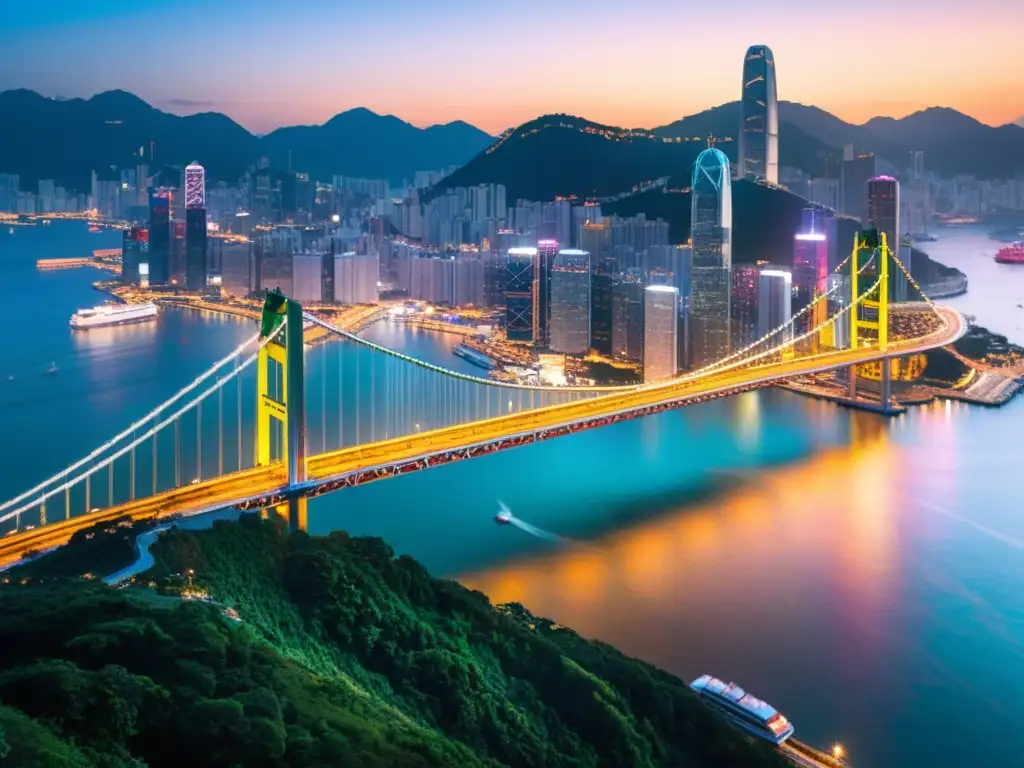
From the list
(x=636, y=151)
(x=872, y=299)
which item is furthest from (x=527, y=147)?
(x=872, y=299)

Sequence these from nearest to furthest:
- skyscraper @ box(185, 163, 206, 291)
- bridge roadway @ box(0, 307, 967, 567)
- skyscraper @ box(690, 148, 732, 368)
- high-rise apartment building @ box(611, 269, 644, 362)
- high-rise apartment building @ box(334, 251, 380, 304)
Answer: bridge roadway @ box(0, 307, 967, 567) → skyscraper @ box(690, 148, 732, 368) → high-rise apartment building @ box(611, 269, 644, 362) → high-rise apartment building @ box(334, 251, 380, 304) → skyscraper @ box(185, 163, 206, 291)

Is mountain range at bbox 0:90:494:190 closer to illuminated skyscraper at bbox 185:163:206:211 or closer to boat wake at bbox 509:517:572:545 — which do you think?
illuminated skyscraper at bbox 185:163:206:211

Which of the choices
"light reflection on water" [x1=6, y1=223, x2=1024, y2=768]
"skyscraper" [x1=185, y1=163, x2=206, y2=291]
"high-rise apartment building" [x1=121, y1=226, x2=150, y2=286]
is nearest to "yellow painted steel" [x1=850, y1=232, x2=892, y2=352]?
"light reflection on water" [x1=6, y1=223, x2=1024, y2=768]

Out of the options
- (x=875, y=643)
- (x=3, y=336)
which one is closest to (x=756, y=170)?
(x=3, y=336)

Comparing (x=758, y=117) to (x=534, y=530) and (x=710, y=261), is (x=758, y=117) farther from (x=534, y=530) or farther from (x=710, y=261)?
(x=534, y=530)

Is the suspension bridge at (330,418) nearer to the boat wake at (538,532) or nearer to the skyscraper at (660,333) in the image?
the boat wake at (538,532)

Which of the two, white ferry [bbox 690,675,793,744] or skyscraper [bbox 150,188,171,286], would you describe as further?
skyscraper [bbox 150,188,171,286]
